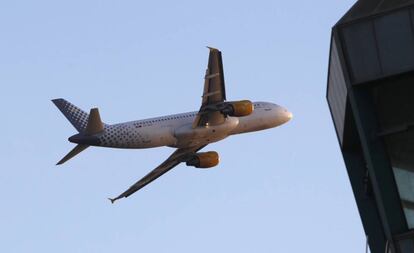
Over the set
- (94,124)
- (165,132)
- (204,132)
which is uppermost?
(94,124)

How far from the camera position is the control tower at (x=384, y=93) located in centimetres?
3048

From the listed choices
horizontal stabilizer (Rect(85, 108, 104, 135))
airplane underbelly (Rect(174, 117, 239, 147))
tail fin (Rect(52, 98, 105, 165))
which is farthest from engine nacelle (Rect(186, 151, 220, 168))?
horizontal stabilizer (Rect(85, 108, 104, 135))

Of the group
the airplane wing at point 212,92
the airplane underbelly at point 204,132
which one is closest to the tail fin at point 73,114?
the airplane underbelly at point 204,132

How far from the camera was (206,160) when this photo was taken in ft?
261

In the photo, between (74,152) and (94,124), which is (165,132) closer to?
(94,124)

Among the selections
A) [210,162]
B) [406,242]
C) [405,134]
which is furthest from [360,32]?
[210,162]

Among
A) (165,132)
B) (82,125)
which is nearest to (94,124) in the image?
(165,132)

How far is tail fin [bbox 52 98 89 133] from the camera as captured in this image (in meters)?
80.6

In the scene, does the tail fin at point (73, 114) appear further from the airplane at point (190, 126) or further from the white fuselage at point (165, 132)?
the white fuselage at point (165, 132)

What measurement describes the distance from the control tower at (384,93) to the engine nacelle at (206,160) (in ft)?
146

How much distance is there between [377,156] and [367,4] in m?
5.10

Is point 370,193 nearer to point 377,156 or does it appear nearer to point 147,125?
point 377,156

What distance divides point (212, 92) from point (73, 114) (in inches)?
587

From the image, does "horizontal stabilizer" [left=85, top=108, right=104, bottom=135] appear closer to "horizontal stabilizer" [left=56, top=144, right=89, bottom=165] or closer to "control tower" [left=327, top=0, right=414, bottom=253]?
"horizontal stabilizer" [left=56, top=144, right=89, bottom=165]
